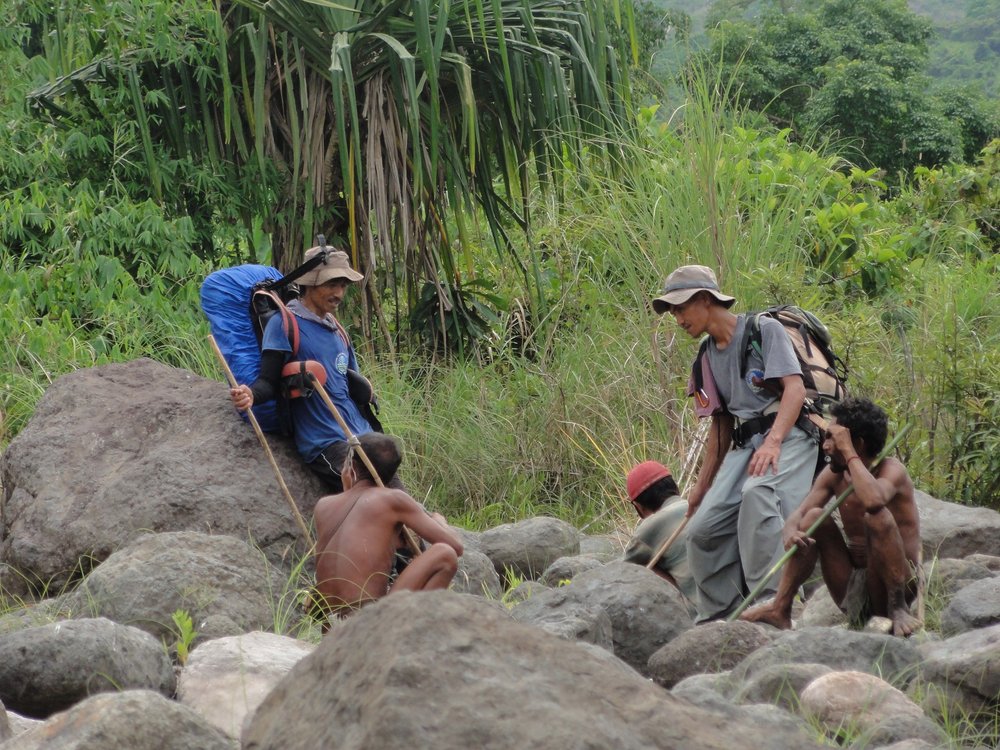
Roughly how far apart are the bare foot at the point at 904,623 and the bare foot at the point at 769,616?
483mm

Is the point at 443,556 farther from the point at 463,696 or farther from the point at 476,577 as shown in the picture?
the point at 463,696

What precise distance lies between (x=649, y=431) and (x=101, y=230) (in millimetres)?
3936

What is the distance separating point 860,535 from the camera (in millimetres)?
5324

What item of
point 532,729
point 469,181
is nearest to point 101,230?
point 469,181

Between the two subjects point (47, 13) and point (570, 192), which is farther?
point (570, 192)

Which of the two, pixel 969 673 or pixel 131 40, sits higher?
pixel 131 40

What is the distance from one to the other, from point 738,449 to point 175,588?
102 inches

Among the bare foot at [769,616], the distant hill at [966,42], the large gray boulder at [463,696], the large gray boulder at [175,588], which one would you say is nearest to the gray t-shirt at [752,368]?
the bare foot at [769,616]

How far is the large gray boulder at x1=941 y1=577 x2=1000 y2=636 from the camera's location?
4.55m

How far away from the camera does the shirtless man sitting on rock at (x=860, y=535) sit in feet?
16.5

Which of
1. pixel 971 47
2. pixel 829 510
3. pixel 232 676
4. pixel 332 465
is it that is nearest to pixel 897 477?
pixel 829 510

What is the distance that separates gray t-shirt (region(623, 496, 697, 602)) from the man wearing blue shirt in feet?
4.57

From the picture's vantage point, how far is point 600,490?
345 inches

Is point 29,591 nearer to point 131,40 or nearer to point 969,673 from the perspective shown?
point 969,673
